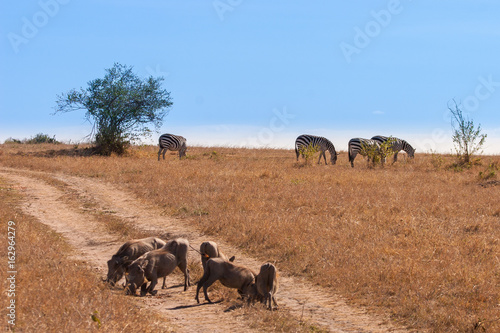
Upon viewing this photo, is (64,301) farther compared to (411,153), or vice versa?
(411,153)

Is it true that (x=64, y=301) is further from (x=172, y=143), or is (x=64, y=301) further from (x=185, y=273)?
(x=172, y=143)

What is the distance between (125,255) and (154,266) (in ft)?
2.97

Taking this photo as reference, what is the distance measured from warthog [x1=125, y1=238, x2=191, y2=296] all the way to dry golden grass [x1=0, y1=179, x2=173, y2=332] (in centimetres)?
45

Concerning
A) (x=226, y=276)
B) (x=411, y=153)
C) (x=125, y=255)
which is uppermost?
(x=411, y=153)

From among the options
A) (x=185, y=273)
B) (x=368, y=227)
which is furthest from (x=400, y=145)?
(x=185, y=273)

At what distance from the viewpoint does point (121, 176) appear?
21625 millimetres

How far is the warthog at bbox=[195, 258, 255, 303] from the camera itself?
27.1 ft

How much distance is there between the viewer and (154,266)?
8.54 meters

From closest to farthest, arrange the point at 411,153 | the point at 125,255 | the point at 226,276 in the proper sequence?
the point at 226,276 → the point at 125,255 → the point at 411,153

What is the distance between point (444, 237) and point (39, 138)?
1584 inches

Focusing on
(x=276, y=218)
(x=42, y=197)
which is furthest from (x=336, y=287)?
(x=42, y=197)

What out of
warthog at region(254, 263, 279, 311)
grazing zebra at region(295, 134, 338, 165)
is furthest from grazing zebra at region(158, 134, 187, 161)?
warthog at region(254, 263, 279, 311)

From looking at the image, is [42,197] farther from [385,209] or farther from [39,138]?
[39,138]

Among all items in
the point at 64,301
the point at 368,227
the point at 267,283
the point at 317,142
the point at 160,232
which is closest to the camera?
the point at 64,301
